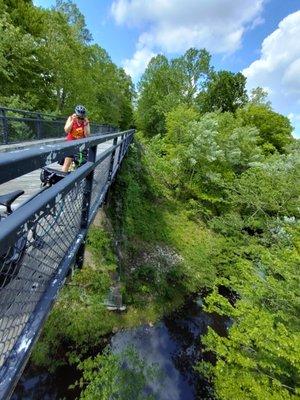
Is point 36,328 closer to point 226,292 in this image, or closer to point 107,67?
point 226,292

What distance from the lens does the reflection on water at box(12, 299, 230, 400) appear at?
796 centimetres

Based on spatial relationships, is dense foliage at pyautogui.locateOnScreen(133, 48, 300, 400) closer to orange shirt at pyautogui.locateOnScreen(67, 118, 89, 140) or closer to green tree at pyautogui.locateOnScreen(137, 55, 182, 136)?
orange shirt at pyautogui.locateOnScreen(67, 118, 89, 140)

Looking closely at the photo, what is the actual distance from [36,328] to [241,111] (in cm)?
3512

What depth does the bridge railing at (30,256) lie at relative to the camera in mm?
1224

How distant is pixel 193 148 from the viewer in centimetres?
1920

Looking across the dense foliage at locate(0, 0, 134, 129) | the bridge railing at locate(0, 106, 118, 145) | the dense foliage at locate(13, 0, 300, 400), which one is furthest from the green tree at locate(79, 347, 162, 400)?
the dense foliage at locate(0, 0, 134, 129)

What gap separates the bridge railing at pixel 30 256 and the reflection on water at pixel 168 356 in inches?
269

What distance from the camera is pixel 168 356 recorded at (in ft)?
33.6

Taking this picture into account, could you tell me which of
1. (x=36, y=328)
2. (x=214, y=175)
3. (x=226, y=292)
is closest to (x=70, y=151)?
(x=36, y=328)

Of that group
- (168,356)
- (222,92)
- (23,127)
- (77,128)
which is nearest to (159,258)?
(168,356)

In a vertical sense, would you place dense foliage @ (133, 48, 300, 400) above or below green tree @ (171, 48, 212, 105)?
below

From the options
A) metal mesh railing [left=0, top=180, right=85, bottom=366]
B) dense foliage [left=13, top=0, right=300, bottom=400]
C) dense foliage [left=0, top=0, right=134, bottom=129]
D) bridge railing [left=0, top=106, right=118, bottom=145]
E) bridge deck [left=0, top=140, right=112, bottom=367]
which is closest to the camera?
metal mesh railing [left=0, top=180, right=85, bottom=366]

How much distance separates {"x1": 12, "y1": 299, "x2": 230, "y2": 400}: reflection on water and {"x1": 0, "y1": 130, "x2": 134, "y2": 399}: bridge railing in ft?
22.4

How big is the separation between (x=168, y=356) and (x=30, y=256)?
32.0 feet
